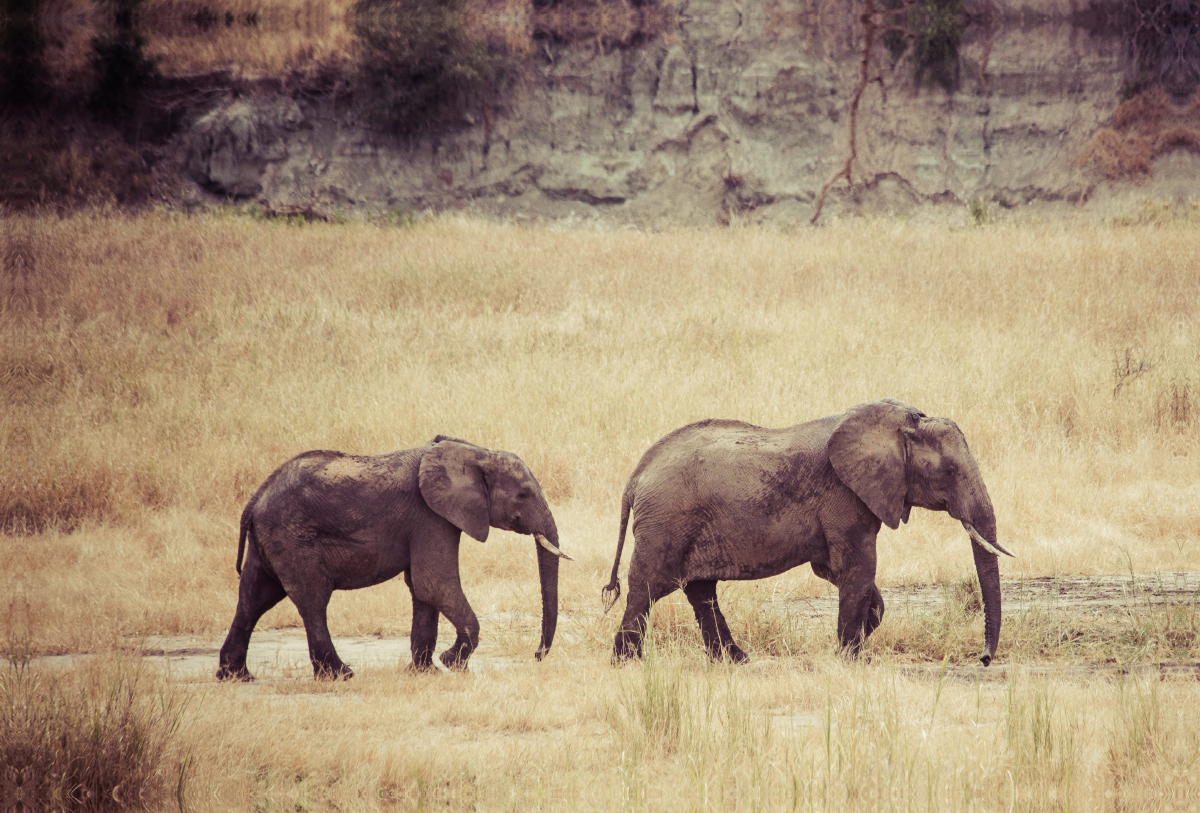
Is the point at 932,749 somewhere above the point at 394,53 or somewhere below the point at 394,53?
below

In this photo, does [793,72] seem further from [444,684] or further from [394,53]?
[444,684]

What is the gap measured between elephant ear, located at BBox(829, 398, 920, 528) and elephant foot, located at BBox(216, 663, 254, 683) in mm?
3516

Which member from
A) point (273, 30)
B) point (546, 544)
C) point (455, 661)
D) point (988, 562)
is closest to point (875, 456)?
point (988, 562)

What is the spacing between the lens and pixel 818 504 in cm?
589

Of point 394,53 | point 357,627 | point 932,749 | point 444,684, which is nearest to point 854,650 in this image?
→ point 932,749

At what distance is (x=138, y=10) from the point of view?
93.4 ft

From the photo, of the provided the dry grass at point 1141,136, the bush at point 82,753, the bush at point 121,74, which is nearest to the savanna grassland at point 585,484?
the bush at point 82,753

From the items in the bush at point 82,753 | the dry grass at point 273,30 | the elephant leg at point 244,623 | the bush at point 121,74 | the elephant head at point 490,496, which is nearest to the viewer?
the bush at point 82,753

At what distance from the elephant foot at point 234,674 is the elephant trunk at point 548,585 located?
165cm

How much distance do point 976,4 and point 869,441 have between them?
26265mm

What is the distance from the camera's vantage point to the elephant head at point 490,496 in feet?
19.6

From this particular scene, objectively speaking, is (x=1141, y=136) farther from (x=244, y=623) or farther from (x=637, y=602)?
(x=244, y=623)

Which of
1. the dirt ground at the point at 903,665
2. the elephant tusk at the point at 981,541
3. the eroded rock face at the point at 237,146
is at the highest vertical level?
the eroded rock face at the point at 237,146

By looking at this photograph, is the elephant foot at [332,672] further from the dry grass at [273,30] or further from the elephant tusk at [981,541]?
the dry grass at [273,30]
